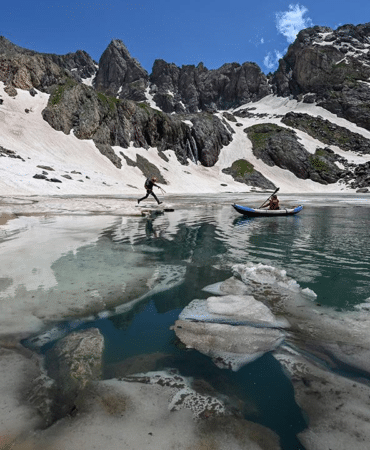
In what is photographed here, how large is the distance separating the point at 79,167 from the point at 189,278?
191 feet

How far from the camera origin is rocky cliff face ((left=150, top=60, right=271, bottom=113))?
175 meters

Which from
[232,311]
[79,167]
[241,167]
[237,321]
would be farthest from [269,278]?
[241,167]

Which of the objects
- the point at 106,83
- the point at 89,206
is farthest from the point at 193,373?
the point at 106,83

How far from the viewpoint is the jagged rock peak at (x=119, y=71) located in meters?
187

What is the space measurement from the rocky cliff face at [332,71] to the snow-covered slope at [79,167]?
40604mm

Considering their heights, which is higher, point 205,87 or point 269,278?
point 205,87

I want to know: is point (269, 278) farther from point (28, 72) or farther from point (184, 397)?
point (28, 72)

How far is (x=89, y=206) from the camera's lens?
26.5 m

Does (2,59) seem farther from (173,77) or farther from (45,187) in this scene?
(173,77)

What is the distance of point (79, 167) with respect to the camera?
60.5m

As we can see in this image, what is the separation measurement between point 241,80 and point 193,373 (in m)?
198

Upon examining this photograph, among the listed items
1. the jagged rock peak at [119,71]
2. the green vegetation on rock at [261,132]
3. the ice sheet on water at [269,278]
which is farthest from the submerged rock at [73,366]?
the jagged rock peak at [119,71]

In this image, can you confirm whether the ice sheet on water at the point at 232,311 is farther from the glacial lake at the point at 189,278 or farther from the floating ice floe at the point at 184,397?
the floating ice floe at the point at 184,397

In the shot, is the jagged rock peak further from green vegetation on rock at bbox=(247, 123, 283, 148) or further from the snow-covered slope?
the snow-covered slope
